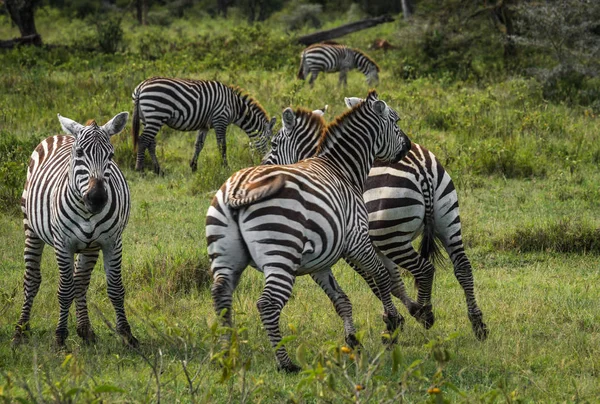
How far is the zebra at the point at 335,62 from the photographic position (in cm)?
1877

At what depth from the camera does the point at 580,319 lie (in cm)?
665

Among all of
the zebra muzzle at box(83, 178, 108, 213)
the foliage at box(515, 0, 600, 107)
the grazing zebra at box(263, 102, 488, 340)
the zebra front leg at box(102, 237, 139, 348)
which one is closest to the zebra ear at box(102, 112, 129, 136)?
the zebra muzzle at box(83, 178, 108, 213)

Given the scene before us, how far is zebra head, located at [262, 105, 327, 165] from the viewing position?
704cm

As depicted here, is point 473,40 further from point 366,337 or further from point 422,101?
point 366,337

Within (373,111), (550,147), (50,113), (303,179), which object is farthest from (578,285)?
Answer: (50,113)

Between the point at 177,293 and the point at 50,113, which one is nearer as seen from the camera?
the point at 177,293

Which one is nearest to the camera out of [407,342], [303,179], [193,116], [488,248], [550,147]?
[303,179]

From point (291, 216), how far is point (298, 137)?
203 centimetres

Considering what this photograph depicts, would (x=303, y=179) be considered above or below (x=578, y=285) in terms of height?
above

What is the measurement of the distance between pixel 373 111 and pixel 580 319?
2287mm

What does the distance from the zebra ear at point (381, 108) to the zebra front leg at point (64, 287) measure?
240cm

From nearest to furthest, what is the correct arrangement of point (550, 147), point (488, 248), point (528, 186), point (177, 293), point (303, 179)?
1. point (303, 179)
2. point (177, 293)
3. point (488, 248)
4. point (528, 186)
5. point (550, 147)

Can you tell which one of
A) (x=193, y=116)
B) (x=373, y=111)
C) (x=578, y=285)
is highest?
(x=373, y=111)

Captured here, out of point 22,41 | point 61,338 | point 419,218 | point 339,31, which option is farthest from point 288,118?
point 339,31
